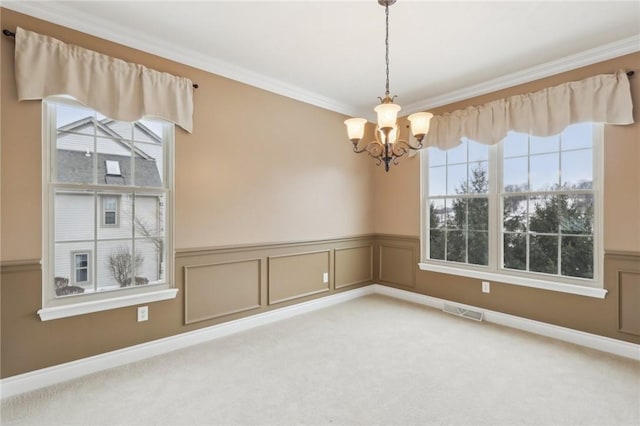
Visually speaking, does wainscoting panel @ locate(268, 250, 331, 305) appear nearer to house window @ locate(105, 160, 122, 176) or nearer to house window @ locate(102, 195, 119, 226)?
house window @ locate(102, 195, 119, 226)

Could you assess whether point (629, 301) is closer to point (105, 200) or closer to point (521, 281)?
point (521, 281)

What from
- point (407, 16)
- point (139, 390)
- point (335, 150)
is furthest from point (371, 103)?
point (139, 390)

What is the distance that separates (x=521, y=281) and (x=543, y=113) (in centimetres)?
176

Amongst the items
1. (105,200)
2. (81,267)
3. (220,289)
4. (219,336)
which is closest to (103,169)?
(105,200)

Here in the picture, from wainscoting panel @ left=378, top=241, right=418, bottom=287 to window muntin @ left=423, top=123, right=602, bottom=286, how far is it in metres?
0.59

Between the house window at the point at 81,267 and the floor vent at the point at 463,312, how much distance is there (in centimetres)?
381

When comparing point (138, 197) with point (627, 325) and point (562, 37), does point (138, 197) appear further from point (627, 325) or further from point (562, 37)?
point (627, 325)

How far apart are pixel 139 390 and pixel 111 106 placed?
2.19m

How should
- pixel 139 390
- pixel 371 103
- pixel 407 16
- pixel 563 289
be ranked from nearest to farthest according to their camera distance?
pixel 139 390 → pixel 407 16 → pixel 563 289 → pixel 371 103

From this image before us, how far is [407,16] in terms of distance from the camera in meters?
2.42

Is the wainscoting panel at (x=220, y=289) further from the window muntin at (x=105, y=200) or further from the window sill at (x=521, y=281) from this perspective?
the window sill at (x=521, y=281)

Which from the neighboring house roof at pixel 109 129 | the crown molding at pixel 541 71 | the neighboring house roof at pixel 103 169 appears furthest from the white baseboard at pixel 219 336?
the crown molding at pixel 541 71

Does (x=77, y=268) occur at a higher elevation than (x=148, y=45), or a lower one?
lower

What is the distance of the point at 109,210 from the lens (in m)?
2.64
